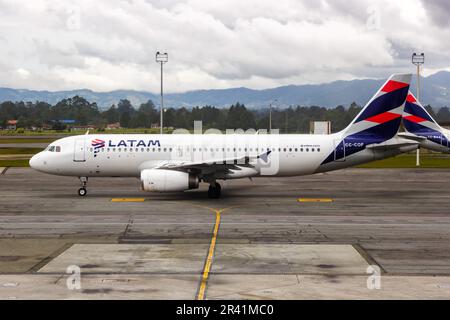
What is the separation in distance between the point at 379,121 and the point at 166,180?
14647mm

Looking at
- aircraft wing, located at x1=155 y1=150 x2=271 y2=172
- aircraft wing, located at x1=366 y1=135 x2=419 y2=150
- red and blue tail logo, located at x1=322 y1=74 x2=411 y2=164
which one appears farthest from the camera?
red and blue tail logo, located at x1=322 y1=74 x2=411 y2=164

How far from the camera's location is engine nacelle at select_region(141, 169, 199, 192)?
109 ft

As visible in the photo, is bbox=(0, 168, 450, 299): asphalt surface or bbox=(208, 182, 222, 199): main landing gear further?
bbox=(208, 182, 222, 199): main landing gear

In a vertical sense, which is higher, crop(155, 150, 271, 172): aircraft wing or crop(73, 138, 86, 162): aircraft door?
crop(73, 138, 86, 162): aircraft door

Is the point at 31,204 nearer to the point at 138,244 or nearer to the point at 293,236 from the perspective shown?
the point at 138,244

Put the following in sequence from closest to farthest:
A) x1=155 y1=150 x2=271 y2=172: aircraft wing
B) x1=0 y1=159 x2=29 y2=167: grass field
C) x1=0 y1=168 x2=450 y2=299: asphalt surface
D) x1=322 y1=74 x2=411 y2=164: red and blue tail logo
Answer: x1=0 y1=168 x2=450 y2=299: asphalt surface, x1=155 y1=150 x2=271 y2=172: aircraft wing, x1=322 y1=74 x2=411 y2=164: red and blue tail logo, x1=0 y1=159 x2=29 y2=167: grass field

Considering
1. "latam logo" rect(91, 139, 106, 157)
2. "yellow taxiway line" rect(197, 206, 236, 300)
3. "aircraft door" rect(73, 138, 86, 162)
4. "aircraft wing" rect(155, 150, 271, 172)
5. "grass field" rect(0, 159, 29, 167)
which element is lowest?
"yellow taxiway line" rect(197, 206, 236, 300)

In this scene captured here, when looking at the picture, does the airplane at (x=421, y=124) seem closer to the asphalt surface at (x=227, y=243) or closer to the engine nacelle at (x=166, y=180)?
the asphalt surface at (x=227, y=243)

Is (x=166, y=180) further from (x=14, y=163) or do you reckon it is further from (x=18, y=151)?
(x=18, y=151)

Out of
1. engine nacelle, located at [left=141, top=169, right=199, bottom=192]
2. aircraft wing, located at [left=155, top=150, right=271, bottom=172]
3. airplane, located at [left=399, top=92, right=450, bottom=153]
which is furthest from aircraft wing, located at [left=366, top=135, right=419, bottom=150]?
airplane, located at [left=399, top=92, right=450, bottom=153]

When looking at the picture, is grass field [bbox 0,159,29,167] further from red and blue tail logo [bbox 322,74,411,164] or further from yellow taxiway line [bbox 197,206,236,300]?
yellow taxiway line [bbox 197,206,236,300]

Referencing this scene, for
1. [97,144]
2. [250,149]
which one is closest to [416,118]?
[250,149]

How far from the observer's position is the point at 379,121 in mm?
37438
